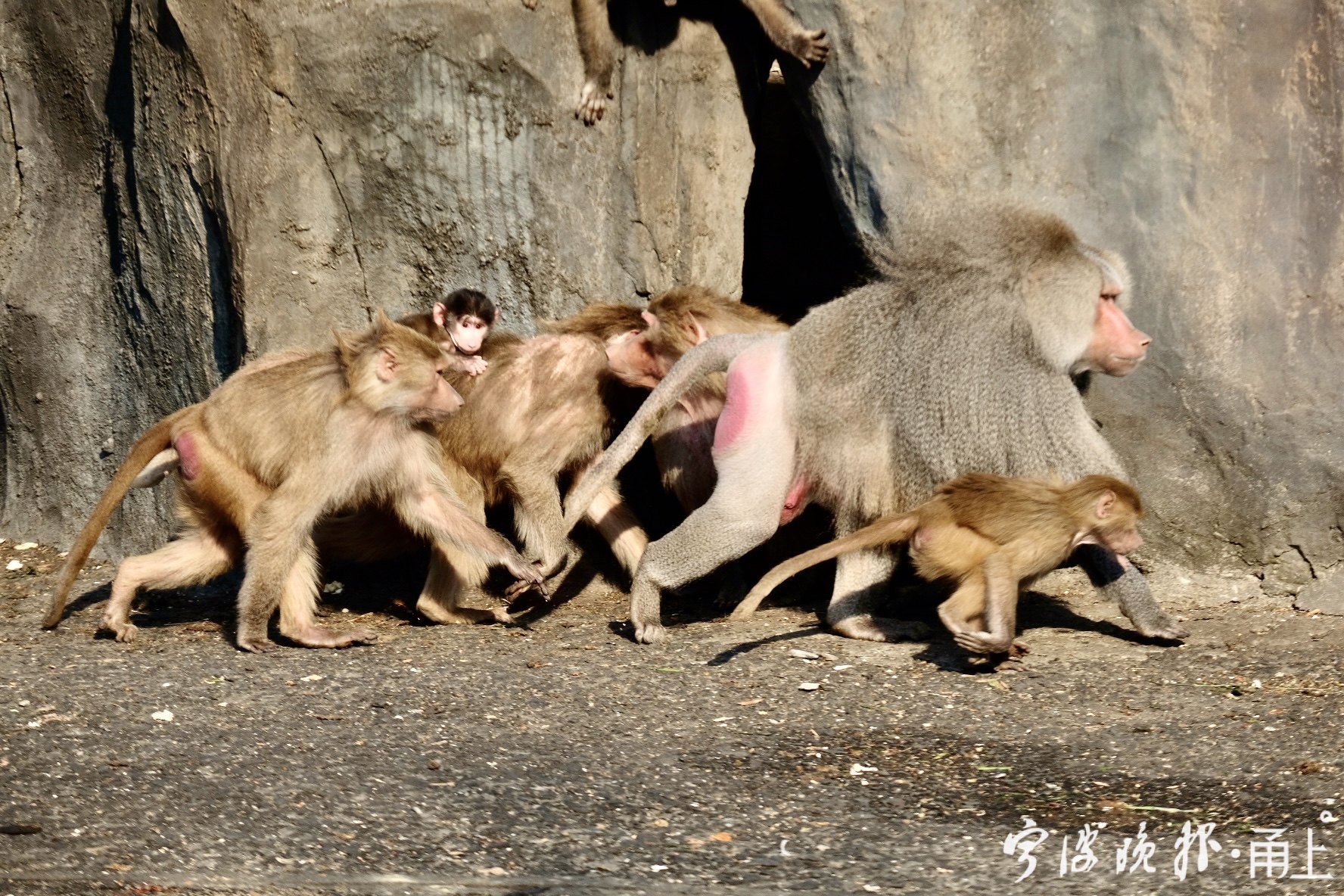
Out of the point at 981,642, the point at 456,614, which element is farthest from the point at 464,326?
the point at 981,642

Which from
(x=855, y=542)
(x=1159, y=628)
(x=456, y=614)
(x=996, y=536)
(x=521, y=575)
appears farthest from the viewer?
(x=456, y=614)

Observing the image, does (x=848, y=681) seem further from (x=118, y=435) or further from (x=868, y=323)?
(x=118, y=435)

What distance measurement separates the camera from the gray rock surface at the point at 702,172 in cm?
661

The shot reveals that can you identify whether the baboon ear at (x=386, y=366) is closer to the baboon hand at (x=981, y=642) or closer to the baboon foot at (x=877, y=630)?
the baboon foot at (x=877, y=630)

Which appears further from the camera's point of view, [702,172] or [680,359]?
[702,172]

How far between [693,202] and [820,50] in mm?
922

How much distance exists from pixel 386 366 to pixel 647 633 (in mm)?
1443

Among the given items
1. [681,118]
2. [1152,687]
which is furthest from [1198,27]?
[1152,687]

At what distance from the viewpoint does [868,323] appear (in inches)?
249

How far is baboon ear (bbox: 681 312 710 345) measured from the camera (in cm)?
675

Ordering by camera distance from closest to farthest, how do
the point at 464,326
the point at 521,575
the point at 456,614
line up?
1. the point at 521,575
2. the point at 464,326
3. the point at 456,614

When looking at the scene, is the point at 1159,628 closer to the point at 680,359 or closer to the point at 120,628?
the point at 680,359

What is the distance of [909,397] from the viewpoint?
20.3 feet

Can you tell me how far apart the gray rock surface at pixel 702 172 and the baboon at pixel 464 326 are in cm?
61
